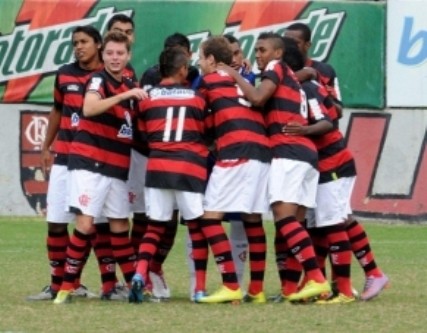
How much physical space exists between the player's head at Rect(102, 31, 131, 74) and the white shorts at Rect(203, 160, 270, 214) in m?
0.99

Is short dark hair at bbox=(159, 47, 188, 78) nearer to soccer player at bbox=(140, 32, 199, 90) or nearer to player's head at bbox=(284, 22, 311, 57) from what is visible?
soccer player at bbox=(140, 32, 199, 90)

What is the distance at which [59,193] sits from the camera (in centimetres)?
1171

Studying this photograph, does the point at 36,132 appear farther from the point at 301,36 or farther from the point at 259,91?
the point at 259,91

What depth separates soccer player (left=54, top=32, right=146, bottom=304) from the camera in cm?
1123

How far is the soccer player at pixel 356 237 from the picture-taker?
1151cm

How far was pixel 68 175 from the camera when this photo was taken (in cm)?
1143

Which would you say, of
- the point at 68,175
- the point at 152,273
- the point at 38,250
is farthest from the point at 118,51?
the point at 38,250

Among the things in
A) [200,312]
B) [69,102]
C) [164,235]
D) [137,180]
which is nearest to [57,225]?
[137,180]

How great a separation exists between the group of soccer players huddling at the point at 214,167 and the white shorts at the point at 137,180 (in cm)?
27

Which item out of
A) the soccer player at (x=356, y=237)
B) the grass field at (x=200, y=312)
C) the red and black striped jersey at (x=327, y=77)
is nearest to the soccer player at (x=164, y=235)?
the grass field at (x=200, y=312)

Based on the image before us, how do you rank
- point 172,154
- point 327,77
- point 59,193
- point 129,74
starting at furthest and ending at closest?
point 327,77 < point 129,74 < point 59,193 < point 172,154

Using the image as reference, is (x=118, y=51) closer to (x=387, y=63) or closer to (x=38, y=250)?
(x=38, y=250)

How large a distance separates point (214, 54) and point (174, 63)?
0.29 meters

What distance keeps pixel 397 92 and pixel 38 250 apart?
5903 mm
